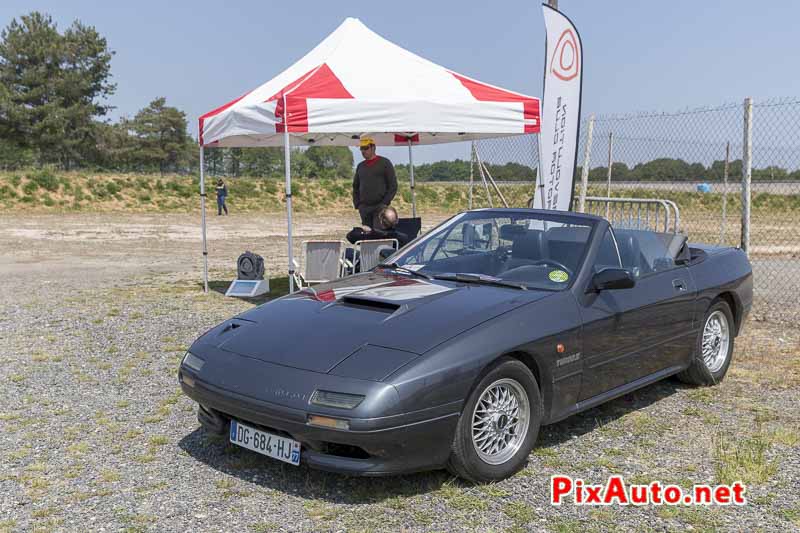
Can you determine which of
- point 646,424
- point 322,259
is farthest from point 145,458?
point 322,259

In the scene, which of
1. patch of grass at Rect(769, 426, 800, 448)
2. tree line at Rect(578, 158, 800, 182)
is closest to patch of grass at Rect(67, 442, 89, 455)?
patch of grass at Rect(769, 426, 800, 448)

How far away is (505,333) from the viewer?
385 cm

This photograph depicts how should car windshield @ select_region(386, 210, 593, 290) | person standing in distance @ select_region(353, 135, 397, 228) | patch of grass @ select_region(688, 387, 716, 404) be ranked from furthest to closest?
1. person standing in distance @ select_region(353, 135, 397, 228)
2. patch of grass @ select_region(688, 387, 716, 404)
3. car windshield @ select_region(386, 210, 593, 290)

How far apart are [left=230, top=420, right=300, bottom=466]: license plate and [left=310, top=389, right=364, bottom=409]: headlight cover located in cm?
28

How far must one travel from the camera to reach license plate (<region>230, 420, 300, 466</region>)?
11.7 ft

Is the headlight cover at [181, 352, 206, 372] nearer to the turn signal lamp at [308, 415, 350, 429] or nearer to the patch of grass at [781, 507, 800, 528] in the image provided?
the turn signal lamp at [308, 415, 350, 429]

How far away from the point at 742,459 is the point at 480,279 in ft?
5.87

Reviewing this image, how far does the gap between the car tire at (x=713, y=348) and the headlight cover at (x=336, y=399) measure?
10.2 ft

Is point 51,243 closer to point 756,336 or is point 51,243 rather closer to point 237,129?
point 237,129

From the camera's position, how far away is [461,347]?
3.65 metres

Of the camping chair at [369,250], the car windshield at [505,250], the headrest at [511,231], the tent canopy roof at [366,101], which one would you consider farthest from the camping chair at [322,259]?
the headrest at [511,231]

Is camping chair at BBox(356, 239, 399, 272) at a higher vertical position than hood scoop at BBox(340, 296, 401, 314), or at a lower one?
lower

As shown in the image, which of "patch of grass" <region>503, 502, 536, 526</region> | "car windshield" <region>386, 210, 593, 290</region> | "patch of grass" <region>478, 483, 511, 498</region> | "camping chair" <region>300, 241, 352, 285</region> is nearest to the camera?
"patch of grass" <region>503, 502, 536, 526</region>

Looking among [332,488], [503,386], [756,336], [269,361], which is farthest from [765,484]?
[756,336]
